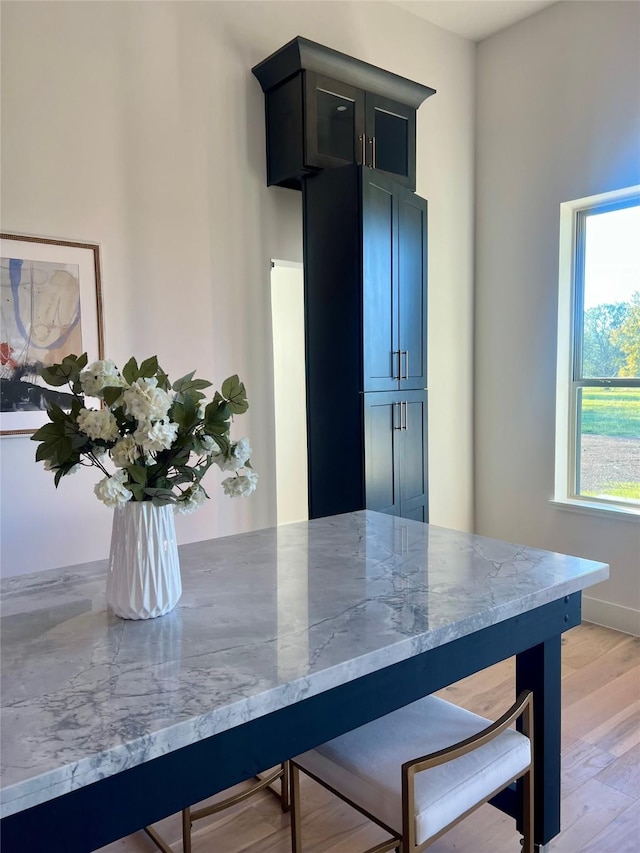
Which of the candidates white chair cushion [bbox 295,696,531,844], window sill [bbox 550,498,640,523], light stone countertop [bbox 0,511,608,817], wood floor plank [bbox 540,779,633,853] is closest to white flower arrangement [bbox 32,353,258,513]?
light stone countertop [bbox 0,511,608,817]

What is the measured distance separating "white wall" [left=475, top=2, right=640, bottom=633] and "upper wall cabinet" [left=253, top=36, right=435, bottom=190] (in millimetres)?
827

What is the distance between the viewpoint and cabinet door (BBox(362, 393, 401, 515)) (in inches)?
114

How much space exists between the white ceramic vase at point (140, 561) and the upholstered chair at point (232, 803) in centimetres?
77

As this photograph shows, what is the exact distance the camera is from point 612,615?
11.1 feet

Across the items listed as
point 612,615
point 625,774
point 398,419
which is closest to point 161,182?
point 398,419

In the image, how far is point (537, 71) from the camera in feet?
11.8

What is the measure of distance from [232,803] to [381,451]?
1.60 meters

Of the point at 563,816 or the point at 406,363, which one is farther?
the point at 406,363

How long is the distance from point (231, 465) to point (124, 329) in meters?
1.55

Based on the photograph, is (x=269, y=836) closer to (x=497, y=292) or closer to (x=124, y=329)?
(x=124, y=329)

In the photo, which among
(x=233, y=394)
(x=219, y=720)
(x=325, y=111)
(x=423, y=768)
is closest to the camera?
(x=219, y=720)

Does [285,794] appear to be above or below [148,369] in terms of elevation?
below

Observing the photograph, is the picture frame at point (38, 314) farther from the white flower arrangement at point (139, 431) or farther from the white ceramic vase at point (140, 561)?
the white ceramic vase at point (140, 561)

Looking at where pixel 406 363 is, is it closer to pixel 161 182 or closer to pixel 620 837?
pixel 161 182
